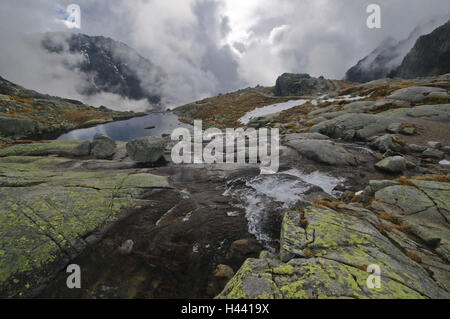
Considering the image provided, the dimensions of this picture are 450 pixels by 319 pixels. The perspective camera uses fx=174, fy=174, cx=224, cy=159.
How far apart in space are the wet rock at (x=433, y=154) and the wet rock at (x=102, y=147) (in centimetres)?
3420

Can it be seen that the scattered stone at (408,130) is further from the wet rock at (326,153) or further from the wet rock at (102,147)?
the wet rock at (102,147)

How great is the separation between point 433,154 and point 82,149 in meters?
37.3

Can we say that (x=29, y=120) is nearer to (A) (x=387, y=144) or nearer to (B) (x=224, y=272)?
(B) (x=224, y=272)

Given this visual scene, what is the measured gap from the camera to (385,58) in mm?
143250

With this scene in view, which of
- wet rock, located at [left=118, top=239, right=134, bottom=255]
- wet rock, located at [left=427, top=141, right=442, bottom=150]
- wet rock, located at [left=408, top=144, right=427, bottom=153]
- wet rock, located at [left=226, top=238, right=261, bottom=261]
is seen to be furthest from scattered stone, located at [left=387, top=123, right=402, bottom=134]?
wet rock, located at [left=118, top=239, right=134, bottom=255]

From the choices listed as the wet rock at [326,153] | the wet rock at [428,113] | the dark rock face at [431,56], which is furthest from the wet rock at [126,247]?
the dark rock face at [431,56]

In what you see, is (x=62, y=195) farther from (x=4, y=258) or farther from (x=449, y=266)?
(x=449, y=266)

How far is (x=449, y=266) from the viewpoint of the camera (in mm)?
5656

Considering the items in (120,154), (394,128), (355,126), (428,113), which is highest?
(428,113)

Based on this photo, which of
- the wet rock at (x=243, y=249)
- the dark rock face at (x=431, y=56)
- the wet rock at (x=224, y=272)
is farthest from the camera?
the dark rock face at (x=431, y=56)

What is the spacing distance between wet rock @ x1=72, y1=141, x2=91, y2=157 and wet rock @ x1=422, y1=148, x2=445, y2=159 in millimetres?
36573

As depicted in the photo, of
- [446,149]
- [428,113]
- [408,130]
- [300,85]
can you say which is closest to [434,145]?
[446,149]

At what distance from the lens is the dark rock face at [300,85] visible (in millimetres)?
86250

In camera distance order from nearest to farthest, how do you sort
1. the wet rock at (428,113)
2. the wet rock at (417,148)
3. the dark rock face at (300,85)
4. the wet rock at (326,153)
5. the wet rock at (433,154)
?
the wet rock at (433,154)
the wet rock at (326,153)
the wet rock at (417,148)
the wet rock at (428,113)
the dark rock face at (300,85)
